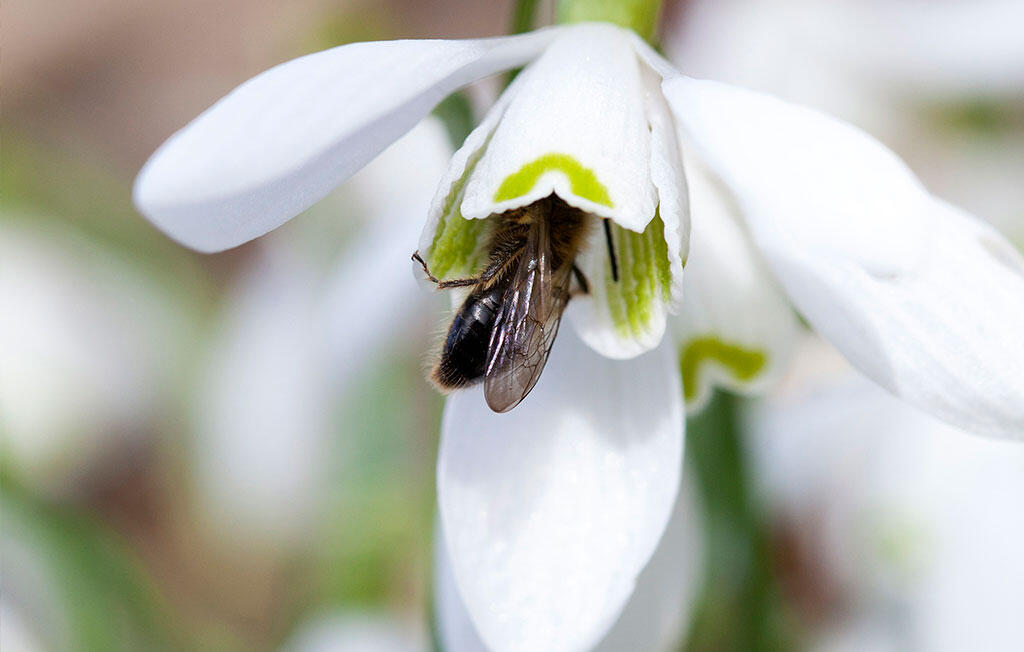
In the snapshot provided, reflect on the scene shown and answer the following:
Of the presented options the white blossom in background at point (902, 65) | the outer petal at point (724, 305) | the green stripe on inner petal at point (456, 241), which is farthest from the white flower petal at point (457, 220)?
the white blossom in background at point (902, 65)

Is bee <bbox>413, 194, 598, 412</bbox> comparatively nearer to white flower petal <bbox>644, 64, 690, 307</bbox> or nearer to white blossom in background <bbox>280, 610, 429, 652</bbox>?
white flower petal <bbox>644, 64, 690, 307</bbox>

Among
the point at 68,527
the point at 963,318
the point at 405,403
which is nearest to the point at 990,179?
the point at 405,403

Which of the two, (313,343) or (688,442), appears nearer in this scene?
(688,442)

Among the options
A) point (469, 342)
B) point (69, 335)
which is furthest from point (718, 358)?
point (69, 335)

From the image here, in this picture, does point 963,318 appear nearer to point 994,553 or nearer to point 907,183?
point 907,183

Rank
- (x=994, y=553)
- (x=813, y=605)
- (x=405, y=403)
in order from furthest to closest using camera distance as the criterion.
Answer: (x=813, y=605)
(x=405, y=403)
(x=994, y=553)

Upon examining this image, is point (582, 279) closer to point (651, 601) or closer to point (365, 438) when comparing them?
point (651, 601)
